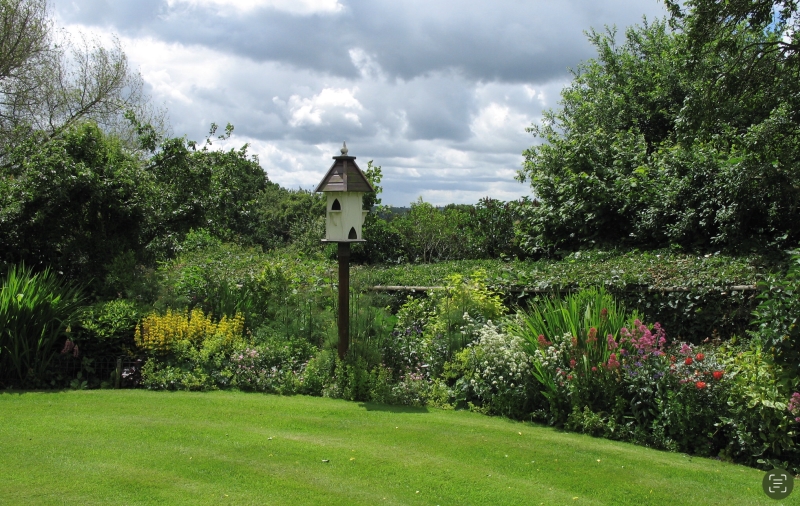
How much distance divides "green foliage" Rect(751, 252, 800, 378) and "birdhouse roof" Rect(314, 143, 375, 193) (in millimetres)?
4355

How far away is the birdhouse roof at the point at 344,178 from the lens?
7520 mm

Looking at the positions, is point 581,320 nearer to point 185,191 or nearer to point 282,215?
point 185,191

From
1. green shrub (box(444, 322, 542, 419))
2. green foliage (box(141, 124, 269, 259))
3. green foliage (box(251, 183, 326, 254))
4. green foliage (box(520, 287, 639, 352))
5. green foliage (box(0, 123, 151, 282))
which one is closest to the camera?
green foliage (box(520, 287, 639, 352))

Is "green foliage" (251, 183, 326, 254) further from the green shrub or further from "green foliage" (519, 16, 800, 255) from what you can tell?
the green shrub

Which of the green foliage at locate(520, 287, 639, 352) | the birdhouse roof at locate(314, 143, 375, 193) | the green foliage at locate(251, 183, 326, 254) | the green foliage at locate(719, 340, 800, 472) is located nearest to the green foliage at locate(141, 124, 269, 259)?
the birdhouse roof at locate(314, 143, 375, 193)

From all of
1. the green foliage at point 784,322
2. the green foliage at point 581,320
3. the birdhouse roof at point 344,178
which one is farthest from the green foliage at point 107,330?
the green foliage at point 784,322

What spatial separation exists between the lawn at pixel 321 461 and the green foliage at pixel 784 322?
984mm

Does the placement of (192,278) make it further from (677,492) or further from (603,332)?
(677,492)

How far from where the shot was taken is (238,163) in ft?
37.3

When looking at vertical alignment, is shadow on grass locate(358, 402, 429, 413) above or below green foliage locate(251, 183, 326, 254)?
below

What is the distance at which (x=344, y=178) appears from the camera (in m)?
7.56

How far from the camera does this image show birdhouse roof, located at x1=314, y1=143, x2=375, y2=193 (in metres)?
7.52

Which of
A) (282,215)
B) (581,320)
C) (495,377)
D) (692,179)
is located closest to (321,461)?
(495,377)

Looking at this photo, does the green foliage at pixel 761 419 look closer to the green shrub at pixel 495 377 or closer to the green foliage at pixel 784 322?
the green foliage at pixel 784 322
